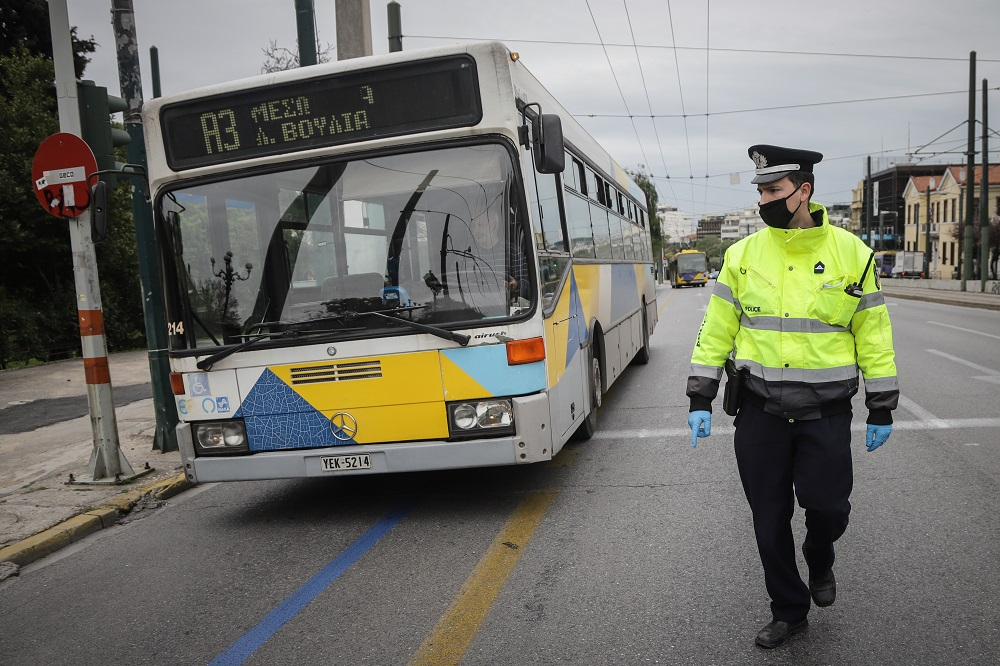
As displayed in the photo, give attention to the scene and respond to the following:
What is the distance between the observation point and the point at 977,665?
Answer: 3.24 meters

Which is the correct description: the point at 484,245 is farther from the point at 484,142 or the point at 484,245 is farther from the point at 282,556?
the point at 282,556

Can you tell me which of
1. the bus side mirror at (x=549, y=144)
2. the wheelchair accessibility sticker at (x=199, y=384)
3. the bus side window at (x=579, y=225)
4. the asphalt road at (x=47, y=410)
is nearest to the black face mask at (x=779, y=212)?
the bus side mirror at (x=549, y=144)

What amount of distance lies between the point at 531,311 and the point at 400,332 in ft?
2.72

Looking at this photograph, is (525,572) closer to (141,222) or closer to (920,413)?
(141,222)

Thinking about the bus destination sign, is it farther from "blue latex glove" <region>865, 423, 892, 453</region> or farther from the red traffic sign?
"blue latex glove" <region>865, 423, 892, 453</region>

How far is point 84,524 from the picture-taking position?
6.21 meters

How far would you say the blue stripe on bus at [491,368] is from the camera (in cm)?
538

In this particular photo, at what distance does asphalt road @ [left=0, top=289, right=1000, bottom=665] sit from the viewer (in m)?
3.65

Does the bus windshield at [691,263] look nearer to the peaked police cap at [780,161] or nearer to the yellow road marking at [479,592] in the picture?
the yellow road marking at [479,592]

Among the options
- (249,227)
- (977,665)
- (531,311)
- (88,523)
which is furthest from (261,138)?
(977,665)

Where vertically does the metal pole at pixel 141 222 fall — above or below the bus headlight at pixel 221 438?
above

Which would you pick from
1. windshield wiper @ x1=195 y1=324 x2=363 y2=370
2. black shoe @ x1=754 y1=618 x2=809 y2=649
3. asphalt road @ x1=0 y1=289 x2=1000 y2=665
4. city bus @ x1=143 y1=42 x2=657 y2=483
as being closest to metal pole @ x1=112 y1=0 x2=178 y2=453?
asphalt road @ x1=0 y1=289 x2=1000 y2=665

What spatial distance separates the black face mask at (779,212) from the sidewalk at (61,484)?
4.95m

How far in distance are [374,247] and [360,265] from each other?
0.15m
